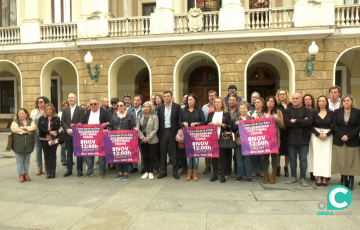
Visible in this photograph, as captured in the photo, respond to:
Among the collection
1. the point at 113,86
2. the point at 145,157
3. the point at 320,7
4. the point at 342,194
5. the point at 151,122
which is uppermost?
the point at 320,7

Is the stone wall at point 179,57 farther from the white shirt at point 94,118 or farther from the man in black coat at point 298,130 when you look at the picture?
the man in black coat at point 298,130

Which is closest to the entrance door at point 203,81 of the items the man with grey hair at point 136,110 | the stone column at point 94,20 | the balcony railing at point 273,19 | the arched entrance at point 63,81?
the balcony railing at point 273,19

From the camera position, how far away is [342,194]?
566 centimetres

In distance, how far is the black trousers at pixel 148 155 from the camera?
23.0 ft

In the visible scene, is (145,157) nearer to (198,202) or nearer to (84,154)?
(84,154)

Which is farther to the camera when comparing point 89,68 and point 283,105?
point 89,68

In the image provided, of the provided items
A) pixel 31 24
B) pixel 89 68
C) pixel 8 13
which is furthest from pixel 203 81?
pixel 8 13

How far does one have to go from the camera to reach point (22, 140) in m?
6.66

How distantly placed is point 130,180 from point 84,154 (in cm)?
138

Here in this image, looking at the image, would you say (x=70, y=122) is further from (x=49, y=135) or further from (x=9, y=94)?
(x=9, y=94)

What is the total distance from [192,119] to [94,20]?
9978 millimetres

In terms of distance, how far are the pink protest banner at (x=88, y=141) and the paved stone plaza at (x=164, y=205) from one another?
679 millimetres

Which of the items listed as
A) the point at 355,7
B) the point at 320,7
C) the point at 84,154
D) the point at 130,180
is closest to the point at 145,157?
the point at 130,180

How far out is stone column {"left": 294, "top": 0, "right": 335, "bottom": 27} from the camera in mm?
12312
